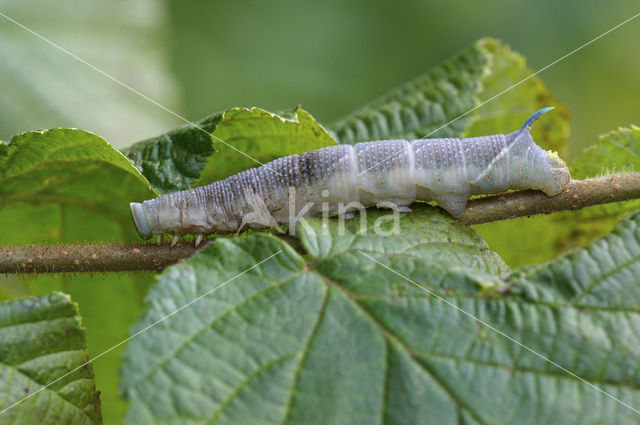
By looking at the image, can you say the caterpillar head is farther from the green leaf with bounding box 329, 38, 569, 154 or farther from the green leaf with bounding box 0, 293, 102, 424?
the green leaf with bounding box 0, 293, 102, 424

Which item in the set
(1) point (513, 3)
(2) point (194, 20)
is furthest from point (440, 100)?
(1) point (513, 3)

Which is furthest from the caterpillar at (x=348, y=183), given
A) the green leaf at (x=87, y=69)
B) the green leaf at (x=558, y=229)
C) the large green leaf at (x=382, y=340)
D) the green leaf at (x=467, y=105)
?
the green leaf at (x=87, y=69)

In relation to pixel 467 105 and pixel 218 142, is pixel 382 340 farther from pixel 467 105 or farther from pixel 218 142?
pixel 467 105

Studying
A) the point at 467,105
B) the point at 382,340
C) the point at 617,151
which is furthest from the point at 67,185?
the point at 617,151

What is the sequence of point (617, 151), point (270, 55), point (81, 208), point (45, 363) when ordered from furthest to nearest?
1. point (270, 55)
2. point (81, 208)
3. point (617, 151)
4. point (45, 363)

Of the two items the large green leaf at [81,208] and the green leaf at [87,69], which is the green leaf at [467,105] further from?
the green leaf at [87,69]

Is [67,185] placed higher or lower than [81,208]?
higher

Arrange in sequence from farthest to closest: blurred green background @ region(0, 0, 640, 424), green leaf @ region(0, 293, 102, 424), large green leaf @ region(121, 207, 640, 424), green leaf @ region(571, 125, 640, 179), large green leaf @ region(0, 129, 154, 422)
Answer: blurred green background @ region(0, 0, 640, 424) < green leaf @ region(571, 125, 640, 179) < large green leaf @ region(0, 129, 154, 422) < green leaf @ region(0, 293, 102, 424) < large green leaf @ region(121, 207, 640, 424)

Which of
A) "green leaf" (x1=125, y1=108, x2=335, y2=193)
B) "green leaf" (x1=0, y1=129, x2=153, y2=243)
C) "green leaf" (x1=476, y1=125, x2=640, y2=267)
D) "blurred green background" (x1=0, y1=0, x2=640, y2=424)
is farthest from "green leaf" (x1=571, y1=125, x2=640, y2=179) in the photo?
"green leaf" (x1=0, y1=129, x2=153, y2=243)
